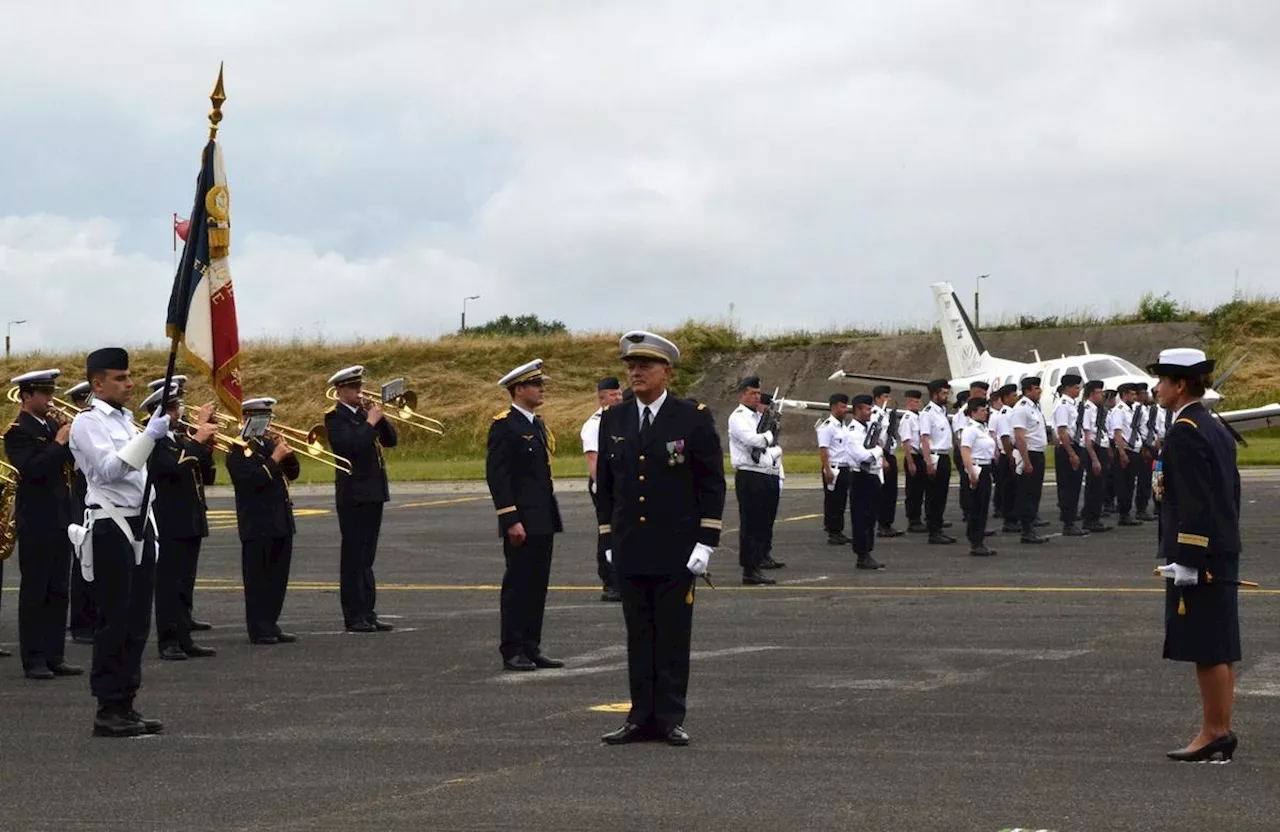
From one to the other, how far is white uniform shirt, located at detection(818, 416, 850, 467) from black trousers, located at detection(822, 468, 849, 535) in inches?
18.6

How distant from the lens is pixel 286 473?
44.5ft

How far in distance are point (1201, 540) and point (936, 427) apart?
14562 millimetres

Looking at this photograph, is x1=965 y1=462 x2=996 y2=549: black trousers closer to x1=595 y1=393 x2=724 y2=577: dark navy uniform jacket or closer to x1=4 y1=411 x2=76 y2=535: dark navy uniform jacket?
x1=4 y1=411 x2=76 y2=535: dark navy uniform jacket

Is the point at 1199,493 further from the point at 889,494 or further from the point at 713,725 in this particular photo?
the point at 889,494

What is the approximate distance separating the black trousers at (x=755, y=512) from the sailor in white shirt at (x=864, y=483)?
1024 millimetres

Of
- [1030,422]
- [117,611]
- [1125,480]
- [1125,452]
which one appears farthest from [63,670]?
[1125,452]

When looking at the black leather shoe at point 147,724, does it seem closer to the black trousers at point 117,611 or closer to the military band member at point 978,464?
the black trousers at point 117,611

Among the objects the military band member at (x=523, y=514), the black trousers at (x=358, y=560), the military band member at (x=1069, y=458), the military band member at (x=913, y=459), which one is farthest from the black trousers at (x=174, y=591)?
the military band member at (x=1069, y=458)

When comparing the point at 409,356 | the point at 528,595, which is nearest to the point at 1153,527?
the point at 528,595

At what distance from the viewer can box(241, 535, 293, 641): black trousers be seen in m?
13.2

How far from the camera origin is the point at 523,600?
37.4 ft

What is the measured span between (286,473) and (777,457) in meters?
6.02

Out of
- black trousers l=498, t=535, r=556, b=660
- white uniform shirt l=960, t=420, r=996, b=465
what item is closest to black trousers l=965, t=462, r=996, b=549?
white uniform shirt l=960, t=420, r=996, b=465

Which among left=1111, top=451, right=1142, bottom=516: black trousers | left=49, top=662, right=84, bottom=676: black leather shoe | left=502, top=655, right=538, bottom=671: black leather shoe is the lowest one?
left=49, top=662, right=84, bottom=676: black leather shoe
